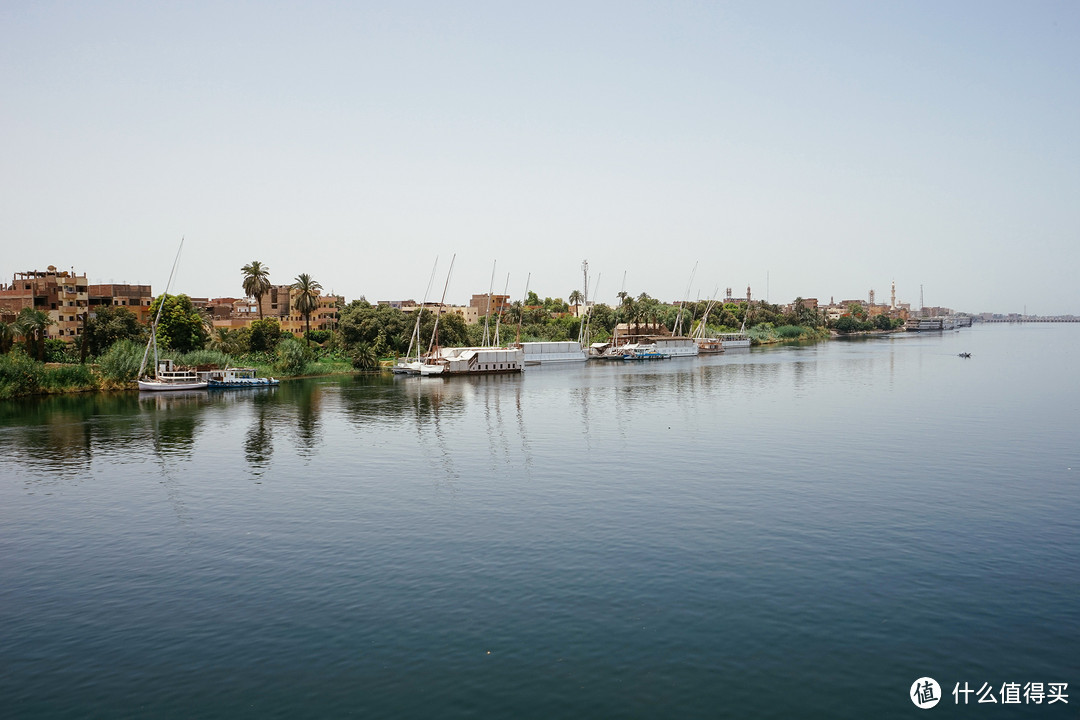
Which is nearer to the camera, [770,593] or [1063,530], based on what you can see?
[770,593]

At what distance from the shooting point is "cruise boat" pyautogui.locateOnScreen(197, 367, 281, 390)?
4672 inches

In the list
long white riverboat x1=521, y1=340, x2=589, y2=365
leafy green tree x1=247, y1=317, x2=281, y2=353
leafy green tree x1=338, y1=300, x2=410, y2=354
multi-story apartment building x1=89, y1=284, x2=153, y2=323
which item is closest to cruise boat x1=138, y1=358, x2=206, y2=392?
leafy green tree x1=247, y1=317, x2=281, y2=353

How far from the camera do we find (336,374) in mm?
147750

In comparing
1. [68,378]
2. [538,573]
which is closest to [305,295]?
[68,378]

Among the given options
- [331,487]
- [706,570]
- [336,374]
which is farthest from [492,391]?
[706,570]

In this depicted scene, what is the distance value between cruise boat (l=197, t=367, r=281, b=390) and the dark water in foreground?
48.6m

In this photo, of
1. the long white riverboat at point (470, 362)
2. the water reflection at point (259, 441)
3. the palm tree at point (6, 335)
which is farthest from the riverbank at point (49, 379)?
the long white riverboat at point (470, 362)

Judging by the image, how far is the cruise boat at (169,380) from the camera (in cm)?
11056

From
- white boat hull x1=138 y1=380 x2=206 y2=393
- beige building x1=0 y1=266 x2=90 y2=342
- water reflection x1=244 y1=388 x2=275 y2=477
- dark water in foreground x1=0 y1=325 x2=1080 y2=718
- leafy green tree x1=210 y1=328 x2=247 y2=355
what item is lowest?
dark water in foreground x1=0 y1=325 x2=1080 y2=718

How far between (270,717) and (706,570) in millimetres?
18421

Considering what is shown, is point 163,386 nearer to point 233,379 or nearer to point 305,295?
point 233,379

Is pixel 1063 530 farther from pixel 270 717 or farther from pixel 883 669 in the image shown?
pixel 270 717

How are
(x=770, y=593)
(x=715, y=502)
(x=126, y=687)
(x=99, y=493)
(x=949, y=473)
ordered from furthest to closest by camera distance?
(x=949, y=473)
(x=99, y=493)
(x=715, y=502)
(x=770, y=593)
(x=126, y=687)

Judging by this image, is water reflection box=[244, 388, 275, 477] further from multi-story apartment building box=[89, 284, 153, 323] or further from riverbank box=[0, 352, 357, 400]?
multi-story apartment building box=[89, 284, 153, 323]
